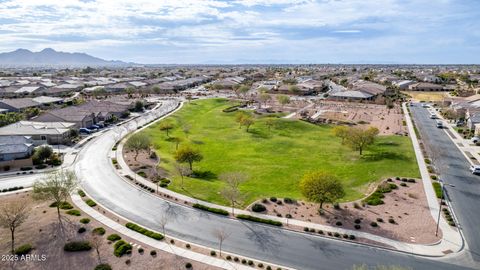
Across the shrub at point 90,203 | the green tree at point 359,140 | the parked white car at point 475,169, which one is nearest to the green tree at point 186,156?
the shrub at point 90,203

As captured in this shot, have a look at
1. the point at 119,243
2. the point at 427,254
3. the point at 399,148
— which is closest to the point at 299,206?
the point at 427,254

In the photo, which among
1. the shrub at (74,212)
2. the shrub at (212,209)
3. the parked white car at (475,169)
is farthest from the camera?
the parked white car at (475,169)

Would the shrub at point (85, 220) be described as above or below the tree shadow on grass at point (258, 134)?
below

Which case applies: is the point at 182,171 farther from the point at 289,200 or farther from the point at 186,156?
the point at 289,200

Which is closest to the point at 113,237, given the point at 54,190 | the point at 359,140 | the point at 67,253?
the point at 67,253

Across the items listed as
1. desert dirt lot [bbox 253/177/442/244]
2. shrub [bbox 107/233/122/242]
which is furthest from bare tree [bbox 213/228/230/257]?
shrub [bbox 107/233/122/242]

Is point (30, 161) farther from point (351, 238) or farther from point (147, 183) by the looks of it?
point (351, 238)

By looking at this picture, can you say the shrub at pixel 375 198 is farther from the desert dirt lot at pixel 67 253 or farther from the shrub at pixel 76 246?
the shrub at pixel 76 246
